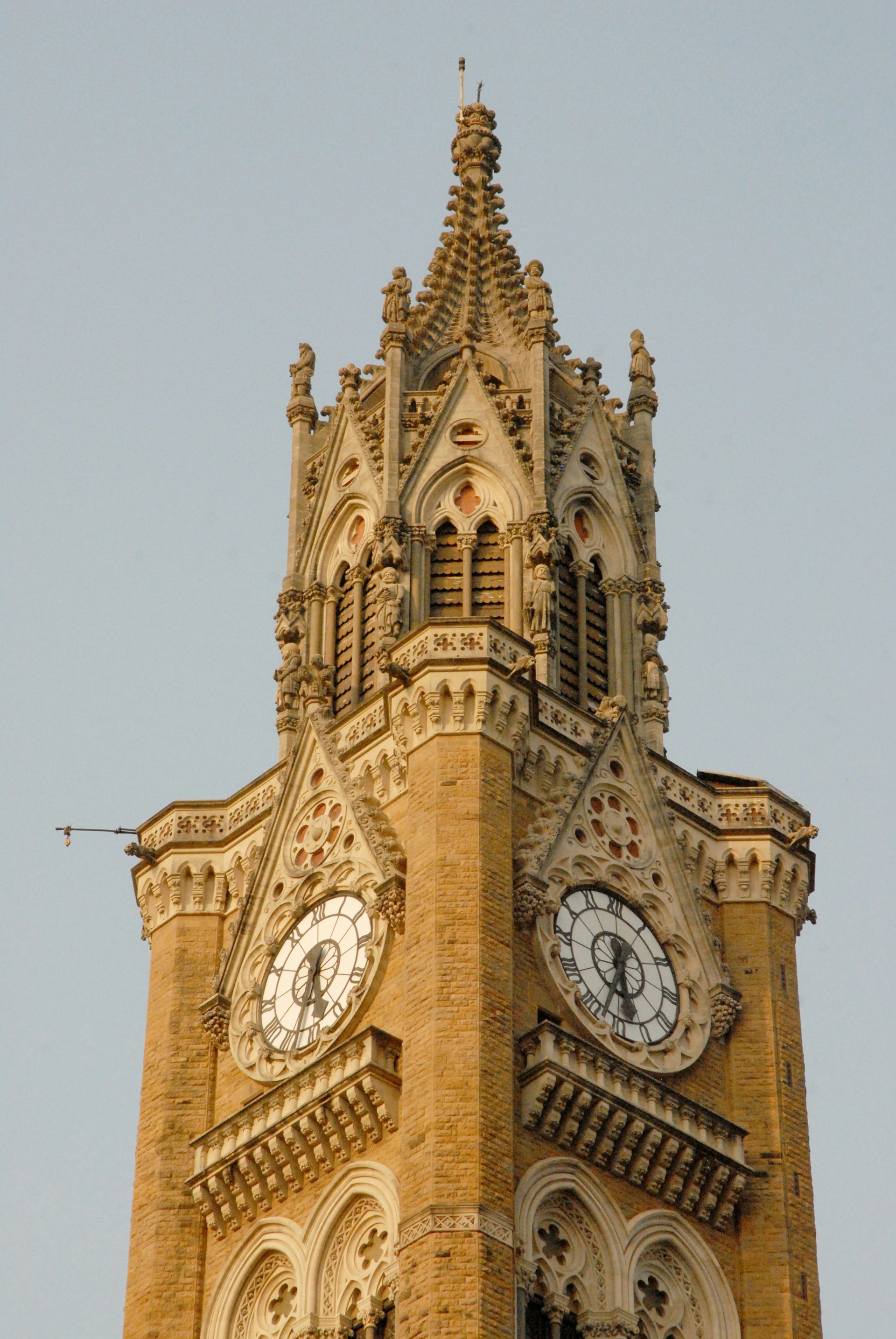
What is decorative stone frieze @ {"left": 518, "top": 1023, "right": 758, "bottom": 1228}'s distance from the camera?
42562mm

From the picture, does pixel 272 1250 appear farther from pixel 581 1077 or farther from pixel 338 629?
pixel 338 629

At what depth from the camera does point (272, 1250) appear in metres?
43.6

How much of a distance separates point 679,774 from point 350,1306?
10.2 metres

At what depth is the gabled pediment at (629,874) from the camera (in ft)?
146

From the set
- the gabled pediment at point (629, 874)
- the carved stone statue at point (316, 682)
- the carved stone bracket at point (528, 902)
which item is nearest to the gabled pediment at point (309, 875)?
the carved stone statue at point (316, 682)

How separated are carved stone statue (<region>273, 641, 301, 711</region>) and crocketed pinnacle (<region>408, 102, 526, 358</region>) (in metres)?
5.87

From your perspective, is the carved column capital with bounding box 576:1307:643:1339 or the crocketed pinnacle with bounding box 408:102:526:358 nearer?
the carved column capital with bounding box 576:1307:643:1339

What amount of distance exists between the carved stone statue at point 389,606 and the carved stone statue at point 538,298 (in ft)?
19.6

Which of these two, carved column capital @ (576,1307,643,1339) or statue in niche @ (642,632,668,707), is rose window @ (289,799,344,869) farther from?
carved column capital @ (576,1307,643,1339)

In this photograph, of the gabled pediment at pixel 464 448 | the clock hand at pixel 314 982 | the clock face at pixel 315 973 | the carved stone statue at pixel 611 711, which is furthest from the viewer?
the gabled pediment at pixel 464 448

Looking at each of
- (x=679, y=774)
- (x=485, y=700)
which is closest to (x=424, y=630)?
(x=485, y=700)

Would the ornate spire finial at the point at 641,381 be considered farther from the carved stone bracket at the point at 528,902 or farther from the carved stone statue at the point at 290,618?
the carved stone bracket at the point at 528,902

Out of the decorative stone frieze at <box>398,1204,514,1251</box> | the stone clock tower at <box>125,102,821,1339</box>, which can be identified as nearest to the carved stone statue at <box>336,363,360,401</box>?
the stone clock tower at <box>125,102,821,1339</box>

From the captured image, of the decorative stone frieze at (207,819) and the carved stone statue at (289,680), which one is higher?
the carved stone statue at (289,680)
